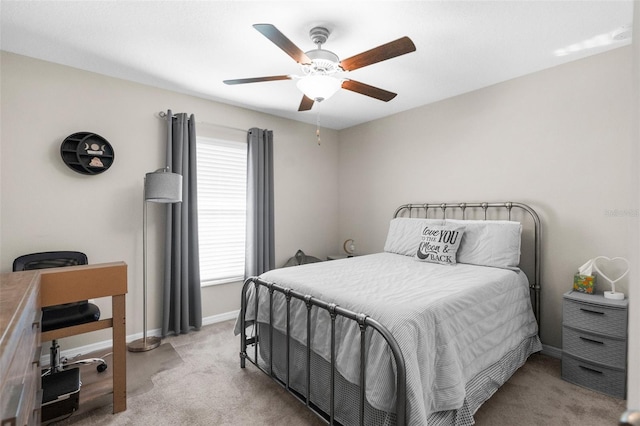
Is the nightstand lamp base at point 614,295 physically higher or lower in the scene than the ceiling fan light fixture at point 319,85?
→ lower

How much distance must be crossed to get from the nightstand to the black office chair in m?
3.58

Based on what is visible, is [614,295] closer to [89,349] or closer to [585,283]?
[585,283]

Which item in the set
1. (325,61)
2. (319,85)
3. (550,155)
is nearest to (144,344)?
(319,85)

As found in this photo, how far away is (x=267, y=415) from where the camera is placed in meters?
2.04

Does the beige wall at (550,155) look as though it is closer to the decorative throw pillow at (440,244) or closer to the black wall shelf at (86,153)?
the decorative throw pillow at (440,244)

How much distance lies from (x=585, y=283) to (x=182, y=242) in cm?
366

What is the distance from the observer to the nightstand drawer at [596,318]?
2.24 m

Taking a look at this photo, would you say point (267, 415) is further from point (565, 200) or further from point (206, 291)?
point (565, 200)

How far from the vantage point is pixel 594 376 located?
7.66ft

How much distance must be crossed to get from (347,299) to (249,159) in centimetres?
262

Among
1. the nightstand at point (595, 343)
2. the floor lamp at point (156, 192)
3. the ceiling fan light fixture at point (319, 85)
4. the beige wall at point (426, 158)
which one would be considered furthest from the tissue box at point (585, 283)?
the floor lamp at point (156, 192)

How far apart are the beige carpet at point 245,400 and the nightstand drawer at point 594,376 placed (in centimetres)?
5

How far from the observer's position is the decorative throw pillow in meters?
2.95

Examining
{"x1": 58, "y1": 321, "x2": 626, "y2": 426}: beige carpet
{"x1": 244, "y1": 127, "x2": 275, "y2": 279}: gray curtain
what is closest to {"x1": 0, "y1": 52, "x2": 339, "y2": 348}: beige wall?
{"x1": 244, "y1": 127, "x2": 275, "y2": 279}: gray curtain
